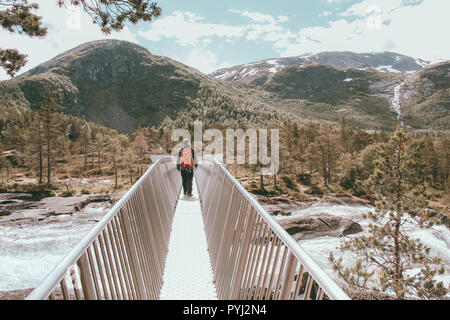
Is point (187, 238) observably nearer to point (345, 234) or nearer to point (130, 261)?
point (130, 261)

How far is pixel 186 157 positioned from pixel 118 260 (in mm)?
6260

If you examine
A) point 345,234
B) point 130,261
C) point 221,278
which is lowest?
point 345,234

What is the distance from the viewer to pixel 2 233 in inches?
1278

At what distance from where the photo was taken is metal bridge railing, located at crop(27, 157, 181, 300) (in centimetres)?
138

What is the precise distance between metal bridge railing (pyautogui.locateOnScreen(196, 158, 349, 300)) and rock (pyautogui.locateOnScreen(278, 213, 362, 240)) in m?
29.1

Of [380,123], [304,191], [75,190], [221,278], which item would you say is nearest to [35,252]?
[75,190]

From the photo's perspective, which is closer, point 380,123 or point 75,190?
point 75,190

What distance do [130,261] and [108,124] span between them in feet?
649

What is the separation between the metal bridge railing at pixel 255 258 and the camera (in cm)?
142

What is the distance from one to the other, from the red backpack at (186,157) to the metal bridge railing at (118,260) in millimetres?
4095

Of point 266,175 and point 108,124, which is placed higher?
point 108,124

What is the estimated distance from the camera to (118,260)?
2521mm
